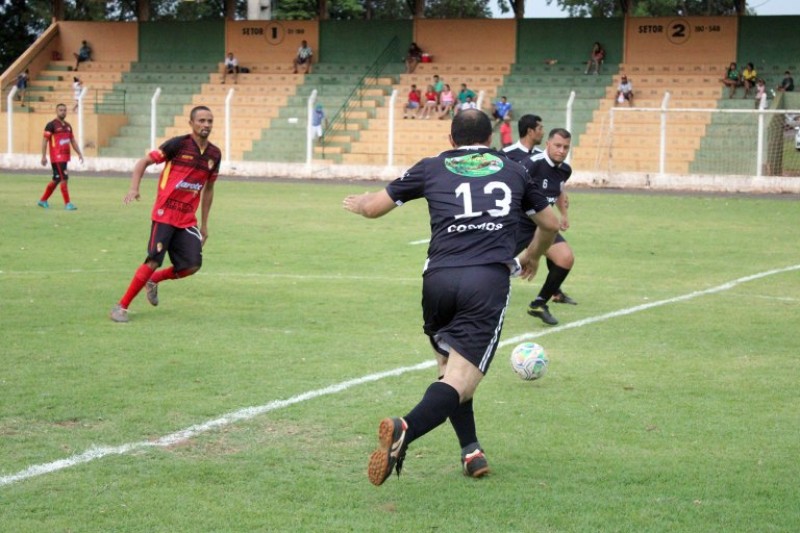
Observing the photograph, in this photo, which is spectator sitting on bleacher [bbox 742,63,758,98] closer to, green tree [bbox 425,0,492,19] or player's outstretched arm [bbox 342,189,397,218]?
green tree [bbox 425,0,492,19]

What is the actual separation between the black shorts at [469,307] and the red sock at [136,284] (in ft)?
17.3

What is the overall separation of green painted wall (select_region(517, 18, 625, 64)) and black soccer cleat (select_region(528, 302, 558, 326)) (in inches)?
1341

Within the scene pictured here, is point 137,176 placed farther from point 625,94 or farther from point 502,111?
point 625,94

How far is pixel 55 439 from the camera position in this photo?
6.51 metres

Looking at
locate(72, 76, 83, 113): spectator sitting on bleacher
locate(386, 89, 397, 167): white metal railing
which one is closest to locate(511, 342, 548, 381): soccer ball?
locate(386, 89, 397, 167): white metal railing

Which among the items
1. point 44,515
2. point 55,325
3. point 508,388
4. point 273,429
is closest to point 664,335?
point 508,388

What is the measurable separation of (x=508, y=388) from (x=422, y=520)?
114 inches

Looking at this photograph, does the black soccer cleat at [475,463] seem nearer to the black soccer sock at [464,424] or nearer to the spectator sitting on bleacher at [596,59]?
the black soccer sock at [464,424]

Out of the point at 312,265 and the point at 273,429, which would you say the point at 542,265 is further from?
the point at 273,429

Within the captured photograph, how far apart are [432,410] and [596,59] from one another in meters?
37.9

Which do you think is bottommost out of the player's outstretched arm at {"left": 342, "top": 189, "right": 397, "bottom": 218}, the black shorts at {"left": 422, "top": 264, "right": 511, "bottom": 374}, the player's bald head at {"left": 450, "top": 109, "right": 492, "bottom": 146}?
the black shorts at {"left": 422, "top": 264, "right": 511, "bottom": 374}

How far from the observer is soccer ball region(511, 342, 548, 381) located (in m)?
7.86

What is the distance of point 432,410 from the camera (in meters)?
5.57

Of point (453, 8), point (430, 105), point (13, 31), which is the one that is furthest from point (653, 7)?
point (13, 31)
